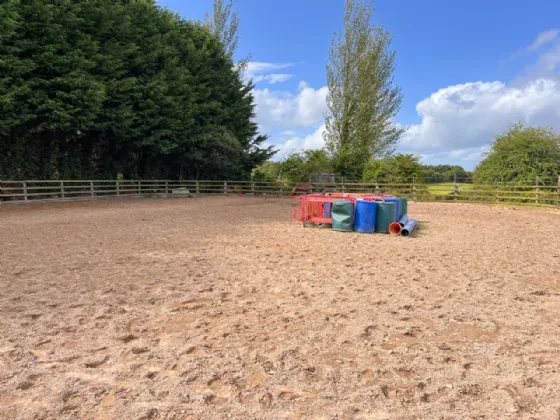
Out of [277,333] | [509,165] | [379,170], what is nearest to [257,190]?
[379,170]

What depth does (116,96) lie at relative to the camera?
19.6 metres

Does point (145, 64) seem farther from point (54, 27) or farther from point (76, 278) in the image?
point (76, 278)

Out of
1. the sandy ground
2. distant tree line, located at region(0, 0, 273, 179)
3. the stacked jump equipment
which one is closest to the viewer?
the sandy ground

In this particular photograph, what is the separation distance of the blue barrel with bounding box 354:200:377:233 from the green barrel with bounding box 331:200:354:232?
7.2 inches

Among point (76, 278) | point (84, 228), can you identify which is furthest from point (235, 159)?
point (76, 278)

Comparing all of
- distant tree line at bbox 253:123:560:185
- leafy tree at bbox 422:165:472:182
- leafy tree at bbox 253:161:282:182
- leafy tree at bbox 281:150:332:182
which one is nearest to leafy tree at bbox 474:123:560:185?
distant tree line at bbox 253:123:560:185

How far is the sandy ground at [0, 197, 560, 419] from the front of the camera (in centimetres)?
216

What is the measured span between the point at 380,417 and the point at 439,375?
71 cm

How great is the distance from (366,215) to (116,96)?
56.1 feet

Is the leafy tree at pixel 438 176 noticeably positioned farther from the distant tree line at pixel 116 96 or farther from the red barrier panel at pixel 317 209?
the red barrier panel at pixel 317 209

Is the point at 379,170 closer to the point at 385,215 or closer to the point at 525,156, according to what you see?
the point at 525,156

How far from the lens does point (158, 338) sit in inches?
118

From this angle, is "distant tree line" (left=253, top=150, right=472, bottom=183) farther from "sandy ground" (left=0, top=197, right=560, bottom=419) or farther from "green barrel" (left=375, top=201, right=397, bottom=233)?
"sandy ground" (left=0, top=197, right=560, bottom=419)

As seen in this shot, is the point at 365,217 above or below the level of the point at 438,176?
below
